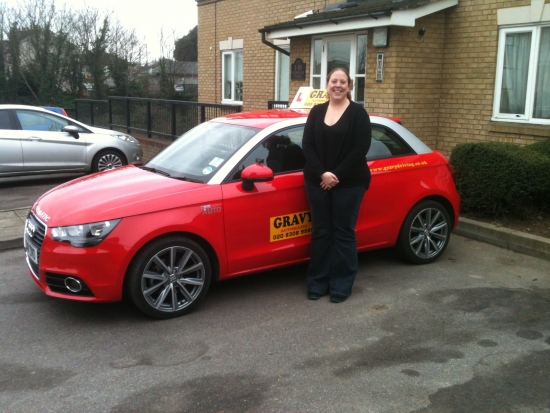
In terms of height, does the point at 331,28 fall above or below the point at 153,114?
above

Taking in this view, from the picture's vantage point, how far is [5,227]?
7.46 metres

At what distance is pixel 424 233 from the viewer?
614 cm

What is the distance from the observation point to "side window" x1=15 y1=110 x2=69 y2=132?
35.9 feet

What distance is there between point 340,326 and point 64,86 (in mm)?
28919

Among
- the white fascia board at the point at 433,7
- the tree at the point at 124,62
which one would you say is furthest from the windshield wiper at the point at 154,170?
the tree at the point at 124,62

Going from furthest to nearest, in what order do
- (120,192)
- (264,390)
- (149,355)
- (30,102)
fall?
(30,102), (120,192), (149,355), (264,390)

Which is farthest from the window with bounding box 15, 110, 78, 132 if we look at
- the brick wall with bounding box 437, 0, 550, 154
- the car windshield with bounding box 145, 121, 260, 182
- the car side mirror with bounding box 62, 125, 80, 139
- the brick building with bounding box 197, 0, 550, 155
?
the brick wall with bounding box 437, 0, 550, 154

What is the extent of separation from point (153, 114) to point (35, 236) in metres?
10.5

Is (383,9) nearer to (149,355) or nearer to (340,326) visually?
(340,326)

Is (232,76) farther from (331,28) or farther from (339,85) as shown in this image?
(339,85)

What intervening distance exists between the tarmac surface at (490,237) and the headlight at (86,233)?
8.97 ft

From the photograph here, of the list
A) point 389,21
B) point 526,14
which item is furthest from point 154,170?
point 526,14

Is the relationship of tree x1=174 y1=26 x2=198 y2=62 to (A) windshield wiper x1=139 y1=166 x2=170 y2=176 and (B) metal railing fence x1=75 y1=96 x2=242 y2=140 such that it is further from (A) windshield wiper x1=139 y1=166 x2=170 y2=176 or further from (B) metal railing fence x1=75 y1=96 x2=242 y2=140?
(A) windshield wiper x1=139 y1=166 x2=170 y2=176

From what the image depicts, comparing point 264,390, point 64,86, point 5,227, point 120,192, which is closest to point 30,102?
point 64,86
